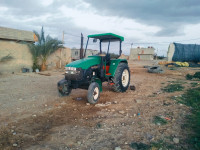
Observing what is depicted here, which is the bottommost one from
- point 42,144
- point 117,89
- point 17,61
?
point 42,144

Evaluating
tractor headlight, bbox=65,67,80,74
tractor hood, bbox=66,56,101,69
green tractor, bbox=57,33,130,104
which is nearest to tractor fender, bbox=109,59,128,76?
green tractor, bbox=57,33,130,104

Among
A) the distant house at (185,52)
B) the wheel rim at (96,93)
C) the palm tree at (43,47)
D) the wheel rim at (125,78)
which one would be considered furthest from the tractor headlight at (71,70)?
the distant house at (185,52)

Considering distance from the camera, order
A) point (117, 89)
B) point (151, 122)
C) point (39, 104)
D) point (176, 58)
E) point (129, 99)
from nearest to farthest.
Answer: point (151, 122)
point (39, 104)
point (129, 99)
point (117, 89)
point (176, 58)

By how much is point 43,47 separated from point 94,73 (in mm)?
9149

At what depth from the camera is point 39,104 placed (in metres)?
4.75

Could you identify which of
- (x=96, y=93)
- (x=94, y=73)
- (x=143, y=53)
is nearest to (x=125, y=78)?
(x=94, y=73)

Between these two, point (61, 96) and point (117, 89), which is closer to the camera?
point (61, 96)

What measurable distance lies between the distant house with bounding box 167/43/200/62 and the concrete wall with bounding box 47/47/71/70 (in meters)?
12.5

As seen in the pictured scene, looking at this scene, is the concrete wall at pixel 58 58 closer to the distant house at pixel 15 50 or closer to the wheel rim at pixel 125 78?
the distant house at pixel 15 50

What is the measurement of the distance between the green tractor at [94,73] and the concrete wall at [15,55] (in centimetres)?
768

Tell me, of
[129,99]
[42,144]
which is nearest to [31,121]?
[42,144]

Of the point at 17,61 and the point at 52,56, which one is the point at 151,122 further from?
the point at 52,56

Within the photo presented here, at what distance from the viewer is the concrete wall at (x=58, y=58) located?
13.9m

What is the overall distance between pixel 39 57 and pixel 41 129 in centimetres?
1070
